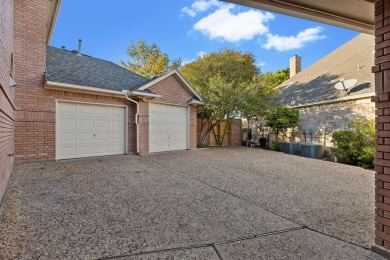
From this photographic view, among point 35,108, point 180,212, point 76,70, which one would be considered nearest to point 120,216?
point 180,212

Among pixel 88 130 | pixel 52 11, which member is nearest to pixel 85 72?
pixel 52 11

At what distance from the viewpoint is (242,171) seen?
23.3 feet

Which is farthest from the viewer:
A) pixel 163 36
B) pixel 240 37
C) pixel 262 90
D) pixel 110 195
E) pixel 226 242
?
pixel 163 36

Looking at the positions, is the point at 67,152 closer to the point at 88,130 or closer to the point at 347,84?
the point at 88,130

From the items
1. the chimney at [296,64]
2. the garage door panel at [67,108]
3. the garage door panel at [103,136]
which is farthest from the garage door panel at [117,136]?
the chimney at [296,64]

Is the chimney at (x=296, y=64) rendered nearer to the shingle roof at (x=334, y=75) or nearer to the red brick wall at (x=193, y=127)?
the shingle roof at (x=334, y=75)

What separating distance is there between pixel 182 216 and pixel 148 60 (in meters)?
21.9

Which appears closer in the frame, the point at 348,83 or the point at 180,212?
the point at 180,212

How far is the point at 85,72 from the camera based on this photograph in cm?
982

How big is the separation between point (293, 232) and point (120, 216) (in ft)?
8.16

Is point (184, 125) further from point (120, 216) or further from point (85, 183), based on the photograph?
point (120, 216)

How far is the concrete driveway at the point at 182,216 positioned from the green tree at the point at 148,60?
17.9 m

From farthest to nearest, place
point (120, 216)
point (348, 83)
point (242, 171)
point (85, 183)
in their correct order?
point (348, 83)
point (242, 171)
point (85, 183)
point (120, 216)

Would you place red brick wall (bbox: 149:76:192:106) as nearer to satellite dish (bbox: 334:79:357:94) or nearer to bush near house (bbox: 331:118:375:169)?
bush near house (bbox: 331:118:375:169)
